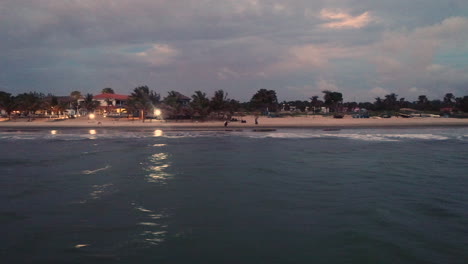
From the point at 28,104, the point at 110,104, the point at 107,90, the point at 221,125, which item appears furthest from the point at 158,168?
the point at 107,90

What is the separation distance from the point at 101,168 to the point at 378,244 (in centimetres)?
1475

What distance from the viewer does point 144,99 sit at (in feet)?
207

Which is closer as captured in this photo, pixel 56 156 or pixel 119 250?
pixel 119 250

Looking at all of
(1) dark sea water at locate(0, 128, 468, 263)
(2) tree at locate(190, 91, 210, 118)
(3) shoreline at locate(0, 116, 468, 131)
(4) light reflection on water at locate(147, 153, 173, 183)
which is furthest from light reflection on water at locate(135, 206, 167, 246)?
(2) tree at locate(190, 91, 210, 118)

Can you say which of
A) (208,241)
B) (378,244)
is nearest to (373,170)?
(378,244)

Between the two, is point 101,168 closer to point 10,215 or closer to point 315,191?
point 10,215

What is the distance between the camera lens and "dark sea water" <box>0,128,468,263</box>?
7.59 meters

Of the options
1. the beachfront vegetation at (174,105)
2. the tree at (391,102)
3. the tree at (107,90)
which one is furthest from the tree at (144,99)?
the tree at (391,102)

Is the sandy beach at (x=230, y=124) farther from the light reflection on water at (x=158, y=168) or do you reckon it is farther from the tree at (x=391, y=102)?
the tree at (x=391, y=102)

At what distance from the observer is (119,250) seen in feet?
25.1

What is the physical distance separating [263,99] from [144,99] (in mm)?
44047

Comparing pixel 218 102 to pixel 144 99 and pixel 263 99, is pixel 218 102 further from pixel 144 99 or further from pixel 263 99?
pixel 263 99

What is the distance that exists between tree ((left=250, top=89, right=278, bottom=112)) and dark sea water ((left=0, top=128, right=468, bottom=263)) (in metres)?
80.0

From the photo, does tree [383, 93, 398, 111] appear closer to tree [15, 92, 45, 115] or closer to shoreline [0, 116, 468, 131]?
shoreline [0, 116, 468, 131]
